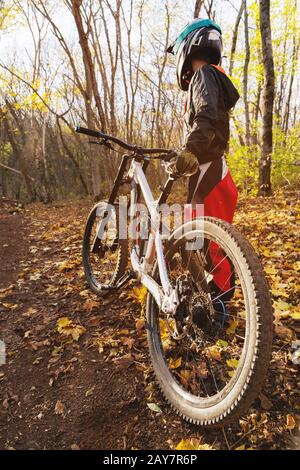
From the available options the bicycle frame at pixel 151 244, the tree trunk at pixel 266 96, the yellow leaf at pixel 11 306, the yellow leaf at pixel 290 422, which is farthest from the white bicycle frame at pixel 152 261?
the tree trunk at pixel 266 96

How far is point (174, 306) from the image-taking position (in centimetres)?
190

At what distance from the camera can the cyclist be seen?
6.79 feet

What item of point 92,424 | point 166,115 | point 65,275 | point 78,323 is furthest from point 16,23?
point 92,424

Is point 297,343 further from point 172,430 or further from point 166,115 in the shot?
point 166,115

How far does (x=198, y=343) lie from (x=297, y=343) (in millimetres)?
828

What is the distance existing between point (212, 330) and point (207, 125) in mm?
1289

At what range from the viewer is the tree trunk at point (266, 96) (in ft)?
25.2

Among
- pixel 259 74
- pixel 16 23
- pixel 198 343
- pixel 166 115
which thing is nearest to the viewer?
pixel 198 343

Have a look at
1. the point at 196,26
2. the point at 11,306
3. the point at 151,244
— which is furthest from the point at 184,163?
the point at 11,306

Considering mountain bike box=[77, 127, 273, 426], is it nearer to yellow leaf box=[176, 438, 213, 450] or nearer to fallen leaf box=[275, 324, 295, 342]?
yellow leaf box=[176, 438, 213, 450]

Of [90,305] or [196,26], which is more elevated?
[196,26]

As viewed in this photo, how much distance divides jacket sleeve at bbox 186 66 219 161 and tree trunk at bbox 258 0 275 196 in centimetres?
657

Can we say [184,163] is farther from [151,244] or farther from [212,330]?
[212,330]

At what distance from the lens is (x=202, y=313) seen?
1891 mm
